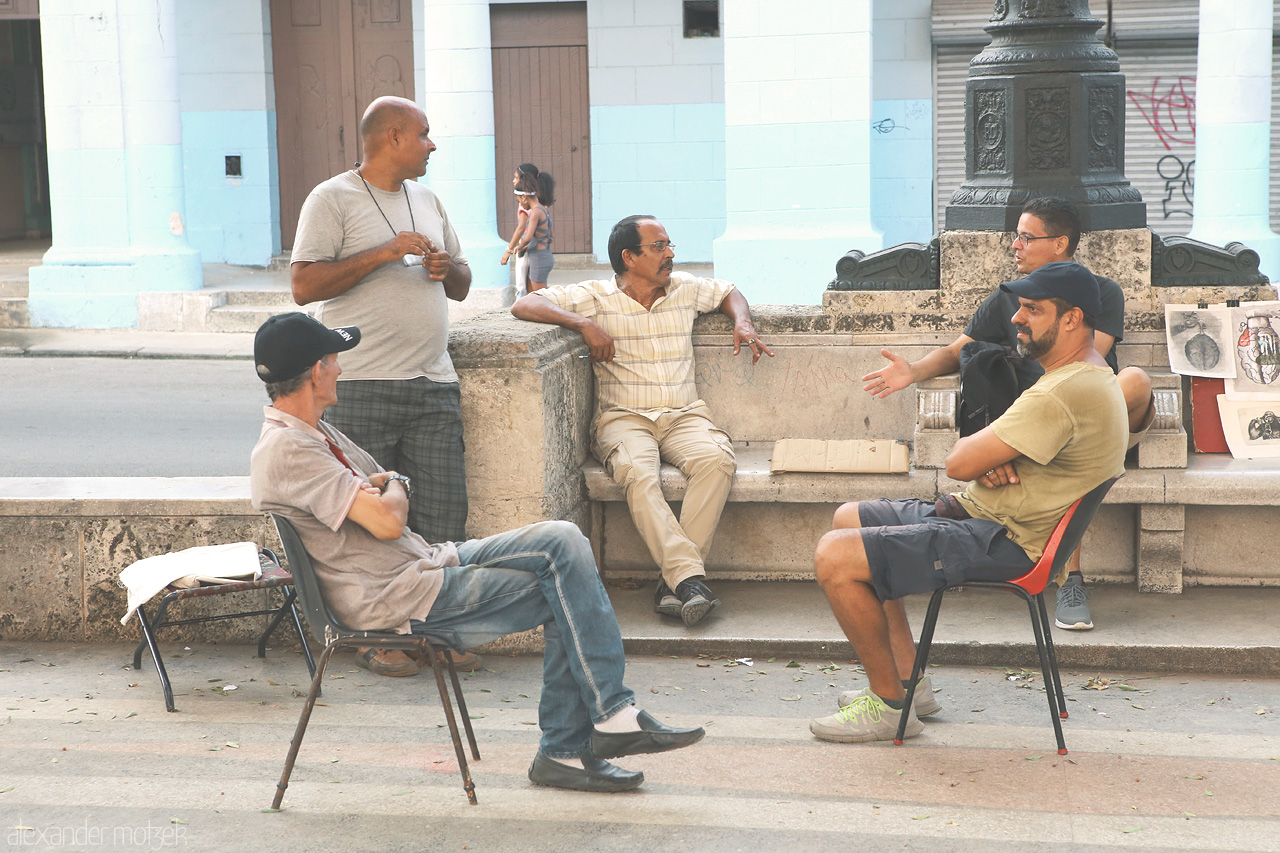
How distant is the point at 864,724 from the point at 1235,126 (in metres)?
10.1

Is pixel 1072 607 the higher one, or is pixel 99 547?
pixel 99 547

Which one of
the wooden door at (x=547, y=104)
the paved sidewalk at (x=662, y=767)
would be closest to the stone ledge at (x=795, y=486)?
the paved sidewalk at (x=662, y=767)

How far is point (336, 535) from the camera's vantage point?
11.8ft

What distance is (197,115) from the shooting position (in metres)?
16.3

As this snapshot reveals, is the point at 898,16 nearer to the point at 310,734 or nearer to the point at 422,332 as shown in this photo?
the point at 422,332

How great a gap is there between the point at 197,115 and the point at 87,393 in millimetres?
6432

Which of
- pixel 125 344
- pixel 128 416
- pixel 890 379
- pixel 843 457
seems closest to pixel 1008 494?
pixel 890 379

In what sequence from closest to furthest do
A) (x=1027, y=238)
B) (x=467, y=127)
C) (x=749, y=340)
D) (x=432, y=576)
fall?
(x=432, y=576) → (x=1027, y=238) → (x=749, y=340) → (x=467, y=127)

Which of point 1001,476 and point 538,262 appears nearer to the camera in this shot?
point 1001,476

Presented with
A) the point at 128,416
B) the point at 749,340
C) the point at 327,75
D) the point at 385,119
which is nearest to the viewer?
the point at 385,119

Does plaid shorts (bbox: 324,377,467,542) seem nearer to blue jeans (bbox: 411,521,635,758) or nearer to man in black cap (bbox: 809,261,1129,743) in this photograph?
blue jeans (bbox: 411,521,635,758)

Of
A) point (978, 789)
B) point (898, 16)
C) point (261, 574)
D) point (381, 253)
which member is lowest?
point (978, 789)

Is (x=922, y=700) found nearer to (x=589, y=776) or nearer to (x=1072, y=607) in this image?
(x=1072, y=607)

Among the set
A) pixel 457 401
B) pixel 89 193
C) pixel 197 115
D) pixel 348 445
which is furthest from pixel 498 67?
pixel 348 445
